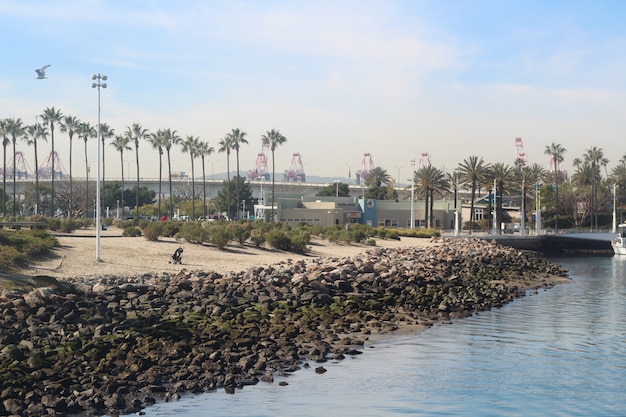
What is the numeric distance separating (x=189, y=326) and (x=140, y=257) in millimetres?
19284

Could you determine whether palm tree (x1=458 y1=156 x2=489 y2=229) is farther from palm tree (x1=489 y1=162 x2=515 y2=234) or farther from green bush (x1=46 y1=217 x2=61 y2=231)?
green bush (x1=46 y1=217 x2=61 y2=231)

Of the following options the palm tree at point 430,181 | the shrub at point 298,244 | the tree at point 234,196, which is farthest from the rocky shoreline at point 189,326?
the tree at point 234,196

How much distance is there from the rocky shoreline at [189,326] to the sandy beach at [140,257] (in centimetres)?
254

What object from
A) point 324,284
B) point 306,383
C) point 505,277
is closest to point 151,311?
point 306,383

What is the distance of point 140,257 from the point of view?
43.6m

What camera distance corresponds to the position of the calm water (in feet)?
61.8

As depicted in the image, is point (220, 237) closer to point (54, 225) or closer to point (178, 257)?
point (178, 257)

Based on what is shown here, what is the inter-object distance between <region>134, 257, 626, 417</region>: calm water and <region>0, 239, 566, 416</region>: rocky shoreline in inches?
40.3

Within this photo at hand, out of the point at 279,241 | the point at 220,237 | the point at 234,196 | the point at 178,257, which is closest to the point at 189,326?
the point at 178,257

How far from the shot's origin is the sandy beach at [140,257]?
124 feet

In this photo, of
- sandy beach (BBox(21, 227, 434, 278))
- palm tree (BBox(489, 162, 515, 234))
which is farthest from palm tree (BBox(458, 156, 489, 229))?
sandy beach (BBox(21, 227, 434, 278))

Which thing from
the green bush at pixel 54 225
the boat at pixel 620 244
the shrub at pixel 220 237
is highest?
the green bush at pixel 54 225

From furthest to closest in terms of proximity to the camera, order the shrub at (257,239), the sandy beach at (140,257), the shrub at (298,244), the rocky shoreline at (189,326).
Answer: the shrub at (298,244)
the shrub at (257,239)
the sandy beach at (140,257)
the rocky shoreline at (189,326)

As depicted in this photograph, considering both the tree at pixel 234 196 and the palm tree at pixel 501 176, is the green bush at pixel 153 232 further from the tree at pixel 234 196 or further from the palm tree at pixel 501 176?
the tree at pixel 234 196
